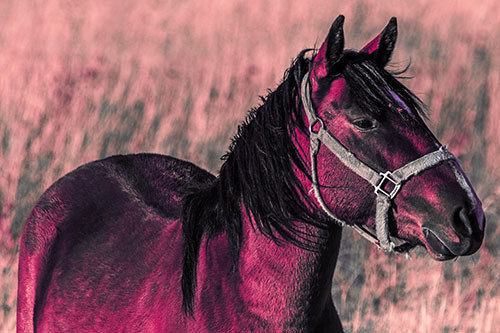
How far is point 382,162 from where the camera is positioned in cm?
267

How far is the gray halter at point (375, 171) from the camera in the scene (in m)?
2.60

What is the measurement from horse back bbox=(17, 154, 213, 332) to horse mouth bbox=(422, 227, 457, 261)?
102 centimetres

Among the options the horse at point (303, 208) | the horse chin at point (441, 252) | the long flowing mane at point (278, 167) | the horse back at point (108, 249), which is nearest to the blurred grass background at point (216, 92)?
the horse back at point (108, 249)

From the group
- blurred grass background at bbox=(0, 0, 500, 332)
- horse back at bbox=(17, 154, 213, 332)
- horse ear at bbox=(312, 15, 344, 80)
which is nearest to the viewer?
horse ear at bbox=(312, 15, 344, 80)

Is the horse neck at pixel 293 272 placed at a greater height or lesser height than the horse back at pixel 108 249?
greater

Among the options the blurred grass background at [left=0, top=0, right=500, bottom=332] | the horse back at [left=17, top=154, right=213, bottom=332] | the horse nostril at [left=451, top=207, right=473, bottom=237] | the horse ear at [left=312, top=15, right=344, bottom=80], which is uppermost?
the horse ear at [left=312, top=15, right=344, bottom=80]

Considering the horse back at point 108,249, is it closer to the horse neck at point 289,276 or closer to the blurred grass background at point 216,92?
the horse neck at point 289,276

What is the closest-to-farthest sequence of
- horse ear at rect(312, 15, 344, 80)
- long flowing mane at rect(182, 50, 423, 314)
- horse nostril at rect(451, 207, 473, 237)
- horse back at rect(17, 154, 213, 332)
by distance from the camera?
horse nostril at rect(451, 207, 473, 237) → horse ear at rect(312, 15, 344, 80) → long flowing mane at rect(182, 50, 423, 314) → horse back at rect(17, 154, 213, 332)

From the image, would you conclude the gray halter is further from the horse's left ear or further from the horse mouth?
the horse's left ear

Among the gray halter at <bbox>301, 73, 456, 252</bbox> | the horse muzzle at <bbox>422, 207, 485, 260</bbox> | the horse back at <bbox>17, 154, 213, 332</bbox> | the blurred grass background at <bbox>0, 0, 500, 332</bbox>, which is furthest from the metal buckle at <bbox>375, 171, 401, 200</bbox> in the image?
the blurred grass background at <bbox>0, 0, 500, 332</bbox>

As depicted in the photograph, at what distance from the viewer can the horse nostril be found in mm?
2523

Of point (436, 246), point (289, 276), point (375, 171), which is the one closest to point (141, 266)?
point (289, 276)

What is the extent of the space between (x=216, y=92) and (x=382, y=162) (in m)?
5.89

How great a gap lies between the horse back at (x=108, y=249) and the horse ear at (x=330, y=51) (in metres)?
0.91
